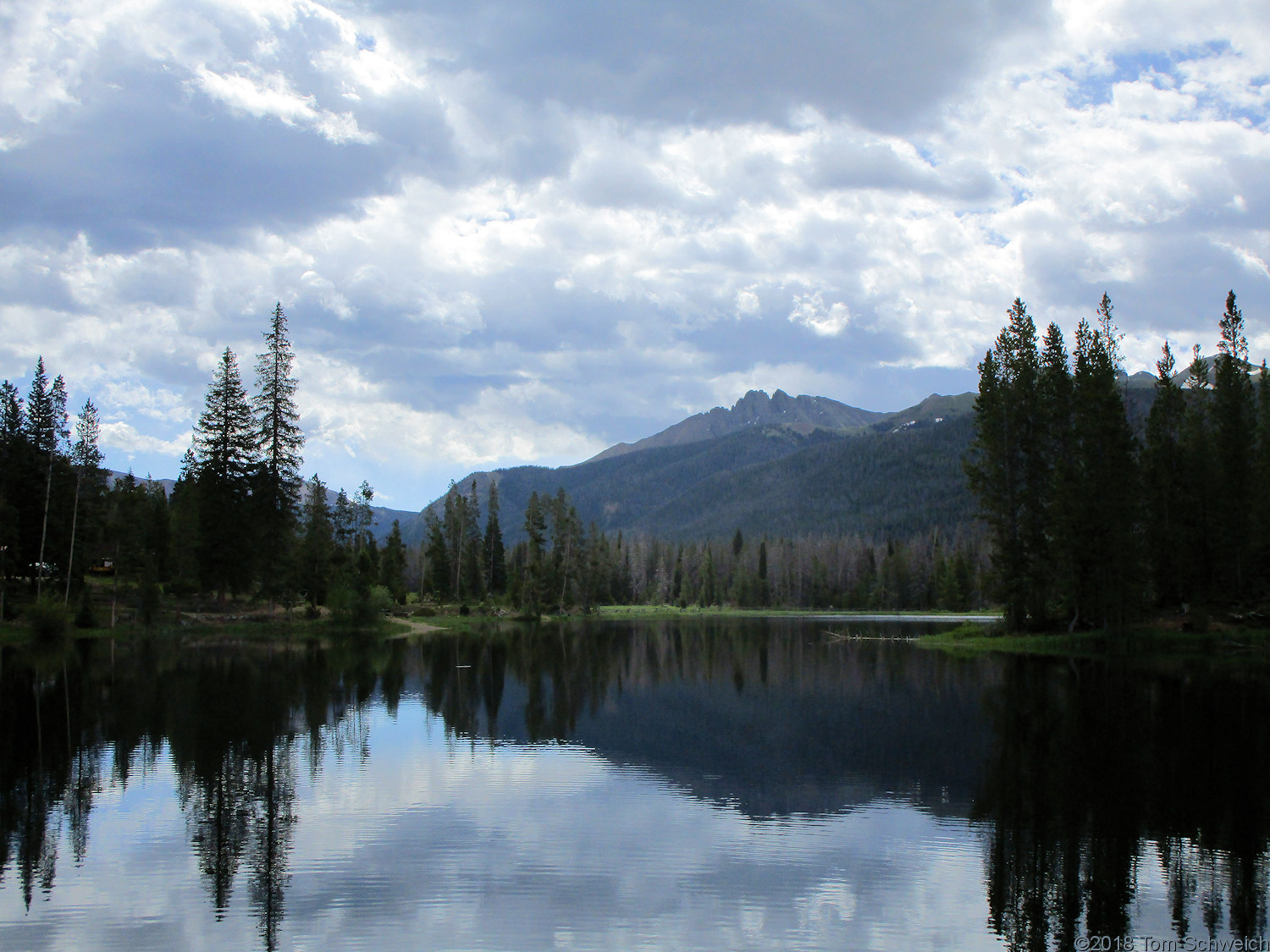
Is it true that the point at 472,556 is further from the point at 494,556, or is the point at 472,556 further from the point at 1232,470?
the point at 1232,470

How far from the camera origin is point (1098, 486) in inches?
1903

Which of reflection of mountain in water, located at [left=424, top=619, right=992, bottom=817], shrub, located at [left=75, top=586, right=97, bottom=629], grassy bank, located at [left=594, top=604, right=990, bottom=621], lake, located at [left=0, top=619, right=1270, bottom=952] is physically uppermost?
shrub, located at [left=75, top=586, right=97, bottom=629]

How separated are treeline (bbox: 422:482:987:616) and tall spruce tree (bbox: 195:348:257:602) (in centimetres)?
3945

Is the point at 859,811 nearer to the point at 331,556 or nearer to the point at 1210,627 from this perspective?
the point at 1210,627

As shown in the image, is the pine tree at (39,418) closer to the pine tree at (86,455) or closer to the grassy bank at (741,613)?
the pine tree at (86,455)

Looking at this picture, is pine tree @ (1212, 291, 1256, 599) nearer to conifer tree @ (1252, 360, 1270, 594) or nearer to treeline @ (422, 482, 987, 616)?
conifer tree @ (1252, 360, 1270, 594)

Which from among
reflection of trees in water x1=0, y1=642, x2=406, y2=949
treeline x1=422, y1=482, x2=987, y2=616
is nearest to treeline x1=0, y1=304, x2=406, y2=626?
reflection of trees in water x1=0, y1=642, x2=406, y2=949

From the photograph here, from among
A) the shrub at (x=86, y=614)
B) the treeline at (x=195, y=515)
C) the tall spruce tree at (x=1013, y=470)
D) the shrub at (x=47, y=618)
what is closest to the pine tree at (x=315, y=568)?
the treeline at (x=195, y=515)

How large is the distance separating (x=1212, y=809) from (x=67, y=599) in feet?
222

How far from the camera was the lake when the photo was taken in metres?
11.3

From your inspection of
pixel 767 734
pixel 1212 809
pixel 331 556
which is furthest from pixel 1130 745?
pixel 331 556

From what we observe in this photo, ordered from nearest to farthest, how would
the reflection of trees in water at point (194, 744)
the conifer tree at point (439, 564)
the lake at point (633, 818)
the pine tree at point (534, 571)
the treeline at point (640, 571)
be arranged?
the lake at point (633, 818) → the reflection of trees in water at point (194, 744) → the pine tree at point (534, 571) → the conifer tree at point (439, 564) → the treeline at point (640, 571)

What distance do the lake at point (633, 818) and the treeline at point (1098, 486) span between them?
16829mm

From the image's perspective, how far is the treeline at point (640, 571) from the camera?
11725 centimetres
